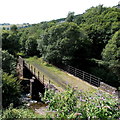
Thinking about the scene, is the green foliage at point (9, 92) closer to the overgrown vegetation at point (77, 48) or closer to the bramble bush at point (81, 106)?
the overgrown vegetation at point (77, 48)

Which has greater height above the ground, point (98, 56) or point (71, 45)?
point (71, 45)

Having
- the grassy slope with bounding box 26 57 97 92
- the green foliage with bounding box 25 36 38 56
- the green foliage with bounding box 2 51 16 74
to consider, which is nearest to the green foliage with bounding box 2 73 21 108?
the green foliage with bounding box 2 51 16 74

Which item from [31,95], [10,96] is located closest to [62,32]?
[31,95]

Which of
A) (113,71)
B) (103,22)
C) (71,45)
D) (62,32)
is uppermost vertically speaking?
(103,22)

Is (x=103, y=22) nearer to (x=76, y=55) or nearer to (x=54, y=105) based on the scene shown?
(x=76, y=55)

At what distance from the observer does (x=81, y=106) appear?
4695 millimetres

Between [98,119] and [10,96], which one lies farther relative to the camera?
[10,96]

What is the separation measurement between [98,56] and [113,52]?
5869mm

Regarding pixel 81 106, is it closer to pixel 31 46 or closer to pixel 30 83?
pixel 30 83

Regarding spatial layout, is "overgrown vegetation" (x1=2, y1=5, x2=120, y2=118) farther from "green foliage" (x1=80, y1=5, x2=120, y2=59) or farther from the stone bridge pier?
the stone bridge pier

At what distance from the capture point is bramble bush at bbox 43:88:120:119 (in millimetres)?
4383

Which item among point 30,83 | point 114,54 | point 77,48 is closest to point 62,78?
point 30,83

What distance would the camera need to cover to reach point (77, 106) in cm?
487

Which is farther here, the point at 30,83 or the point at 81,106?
the point at 30,83
